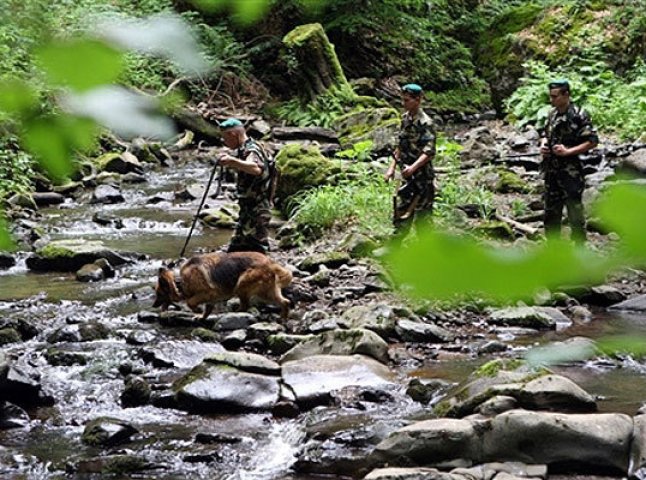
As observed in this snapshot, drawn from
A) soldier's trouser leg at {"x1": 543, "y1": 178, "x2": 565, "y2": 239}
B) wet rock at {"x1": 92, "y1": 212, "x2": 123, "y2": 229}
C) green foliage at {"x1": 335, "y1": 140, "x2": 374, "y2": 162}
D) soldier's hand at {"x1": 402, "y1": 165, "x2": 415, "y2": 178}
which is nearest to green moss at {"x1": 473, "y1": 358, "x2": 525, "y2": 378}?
soldier's hand at {"x1": 402, "y1": 165, "x2": 415, "y2": 178}

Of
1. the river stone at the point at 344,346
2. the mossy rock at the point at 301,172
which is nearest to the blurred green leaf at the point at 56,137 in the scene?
the river stone at the point at 344,346

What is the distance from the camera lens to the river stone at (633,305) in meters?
8.05

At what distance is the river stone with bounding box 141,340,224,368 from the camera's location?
7426 millimetres

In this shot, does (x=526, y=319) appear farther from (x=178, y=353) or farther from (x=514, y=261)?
(x=514, y=261)

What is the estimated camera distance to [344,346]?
7.22 m

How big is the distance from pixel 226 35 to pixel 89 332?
6737 millimetres

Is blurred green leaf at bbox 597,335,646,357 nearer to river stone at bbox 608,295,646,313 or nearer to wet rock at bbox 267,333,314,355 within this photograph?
wet rock at bbox 267,333,314,355

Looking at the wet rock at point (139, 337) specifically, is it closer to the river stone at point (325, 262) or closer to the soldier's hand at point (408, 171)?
the river stone at point (325, 262)

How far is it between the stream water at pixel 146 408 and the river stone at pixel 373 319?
0.73 metres

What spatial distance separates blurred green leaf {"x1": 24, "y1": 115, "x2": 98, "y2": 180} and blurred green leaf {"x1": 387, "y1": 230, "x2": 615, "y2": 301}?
2.13 feet

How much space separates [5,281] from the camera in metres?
10.5

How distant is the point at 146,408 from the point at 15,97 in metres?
5.40

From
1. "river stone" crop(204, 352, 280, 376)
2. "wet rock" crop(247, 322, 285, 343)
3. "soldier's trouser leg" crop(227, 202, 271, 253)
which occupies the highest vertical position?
"soldier's trouser leg" crop(227, 202, 271, 253)

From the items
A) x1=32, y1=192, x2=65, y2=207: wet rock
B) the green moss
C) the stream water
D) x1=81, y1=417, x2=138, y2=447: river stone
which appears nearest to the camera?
the stream water
